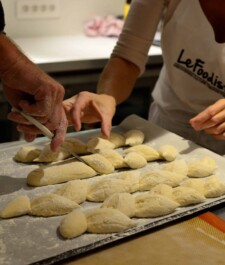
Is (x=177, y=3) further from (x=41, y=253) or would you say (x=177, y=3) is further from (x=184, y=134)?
(x=41, y=253)

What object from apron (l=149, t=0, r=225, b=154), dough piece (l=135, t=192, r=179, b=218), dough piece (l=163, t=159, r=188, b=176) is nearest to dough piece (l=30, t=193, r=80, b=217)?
dough piece (l=135, t=192, r=179, b=218)

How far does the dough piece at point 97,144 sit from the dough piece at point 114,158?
3 cm

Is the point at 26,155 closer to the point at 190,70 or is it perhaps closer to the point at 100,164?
the point at 100,164

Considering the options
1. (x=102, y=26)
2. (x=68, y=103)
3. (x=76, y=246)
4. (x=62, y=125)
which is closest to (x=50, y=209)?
(x=76, y=246)

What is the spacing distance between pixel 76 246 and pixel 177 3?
80cm

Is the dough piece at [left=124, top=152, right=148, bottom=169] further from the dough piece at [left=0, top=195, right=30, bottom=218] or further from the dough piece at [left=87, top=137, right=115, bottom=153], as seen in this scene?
the dough piece at [left=0, top=195, right=30, bottom=218]

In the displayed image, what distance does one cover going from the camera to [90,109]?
49.3 inches

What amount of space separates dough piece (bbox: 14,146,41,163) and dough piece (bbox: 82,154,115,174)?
5.2 inches

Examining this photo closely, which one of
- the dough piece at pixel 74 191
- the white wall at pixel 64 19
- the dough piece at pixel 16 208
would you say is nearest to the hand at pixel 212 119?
the dough piece at pixel 74 191

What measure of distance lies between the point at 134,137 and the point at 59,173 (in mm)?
267

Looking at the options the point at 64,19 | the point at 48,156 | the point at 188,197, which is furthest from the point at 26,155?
the point at 64,19

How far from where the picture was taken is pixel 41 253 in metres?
0.77

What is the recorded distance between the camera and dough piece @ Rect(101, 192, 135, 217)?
0.89 meters

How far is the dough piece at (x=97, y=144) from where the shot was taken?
1.17 m
